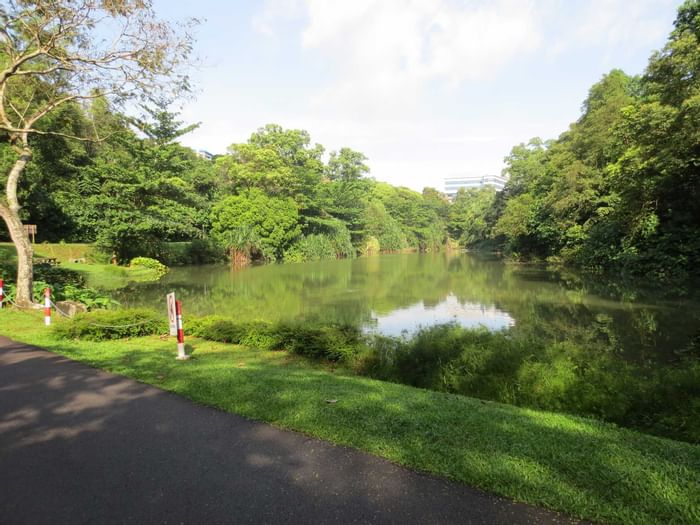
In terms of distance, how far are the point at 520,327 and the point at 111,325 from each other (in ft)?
35.1

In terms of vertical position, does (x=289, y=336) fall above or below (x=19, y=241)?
below

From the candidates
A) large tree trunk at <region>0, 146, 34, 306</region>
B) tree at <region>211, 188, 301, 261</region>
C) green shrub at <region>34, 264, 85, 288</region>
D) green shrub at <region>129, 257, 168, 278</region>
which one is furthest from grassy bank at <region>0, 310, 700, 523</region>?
tree at <region>211, 188, 301, 261</region>

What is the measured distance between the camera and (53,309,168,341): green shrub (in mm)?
8461

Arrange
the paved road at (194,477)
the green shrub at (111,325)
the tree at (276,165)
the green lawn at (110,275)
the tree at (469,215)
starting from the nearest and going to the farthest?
the paved road at (194,477) < the green shrub at (111,325) < the green lawn at (110,275) < the tree at (276,165) < the tree at (469,215)

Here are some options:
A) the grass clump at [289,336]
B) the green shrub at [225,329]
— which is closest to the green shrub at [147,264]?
the green shrub at [225,329]

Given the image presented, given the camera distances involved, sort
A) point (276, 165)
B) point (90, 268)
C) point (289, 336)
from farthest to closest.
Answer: point (276, 165), point (90, 268), point (289, 336)

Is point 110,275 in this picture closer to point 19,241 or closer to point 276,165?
point 19,241

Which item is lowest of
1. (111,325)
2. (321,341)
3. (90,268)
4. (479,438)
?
(321,341)

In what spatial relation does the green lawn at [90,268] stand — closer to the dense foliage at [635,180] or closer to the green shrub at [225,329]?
the green shrub at [225,329]

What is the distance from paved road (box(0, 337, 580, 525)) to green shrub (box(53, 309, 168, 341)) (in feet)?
14.1

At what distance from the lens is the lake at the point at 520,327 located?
17.4 ft

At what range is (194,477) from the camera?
10.1 ft

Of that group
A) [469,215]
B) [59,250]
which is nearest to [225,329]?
[59,250]

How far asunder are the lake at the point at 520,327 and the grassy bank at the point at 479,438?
1233mm
